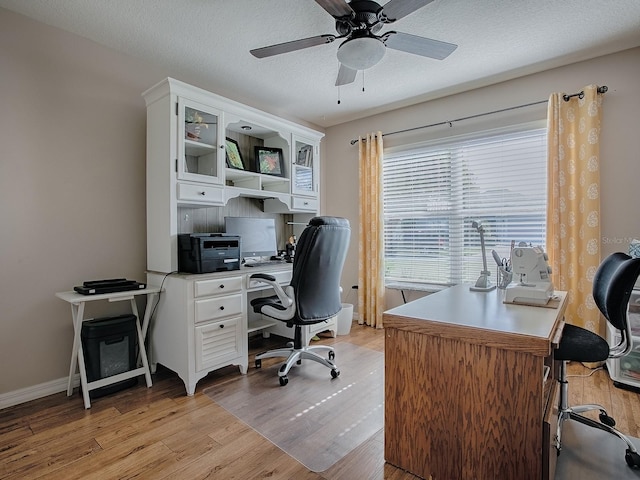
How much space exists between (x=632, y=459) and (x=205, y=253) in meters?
2.61

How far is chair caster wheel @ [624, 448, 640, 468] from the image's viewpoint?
150 centimetres

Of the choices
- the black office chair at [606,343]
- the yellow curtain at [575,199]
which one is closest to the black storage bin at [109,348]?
the black office chair at [606,343]

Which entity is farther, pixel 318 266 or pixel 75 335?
pixel 318 266

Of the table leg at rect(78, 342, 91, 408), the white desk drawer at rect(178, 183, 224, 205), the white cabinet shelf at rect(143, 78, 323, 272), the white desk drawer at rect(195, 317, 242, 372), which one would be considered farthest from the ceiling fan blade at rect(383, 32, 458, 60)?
the table leg at rect(78, 342, 91, 408)

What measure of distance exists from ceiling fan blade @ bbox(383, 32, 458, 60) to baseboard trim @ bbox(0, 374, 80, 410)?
120 inches

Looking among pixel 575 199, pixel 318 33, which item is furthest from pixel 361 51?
pixel 575 199

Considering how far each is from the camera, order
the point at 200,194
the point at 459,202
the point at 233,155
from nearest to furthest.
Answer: the point at 200,194
the point at 233,155
the point at 459,202

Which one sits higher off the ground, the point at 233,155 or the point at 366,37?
the point at 366,37

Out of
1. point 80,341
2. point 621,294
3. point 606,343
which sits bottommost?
point 80,341

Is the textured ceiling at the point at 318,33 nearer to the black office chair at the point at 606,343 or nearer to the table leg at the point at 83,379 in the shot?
the black office chair at the point at 606,343

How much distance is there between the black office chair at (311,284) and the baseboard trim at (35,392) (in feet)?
4.51

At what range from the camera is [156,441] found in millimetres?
1739

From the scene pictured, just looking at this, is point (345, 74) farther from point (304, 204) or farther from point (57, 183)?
point (57, 183)

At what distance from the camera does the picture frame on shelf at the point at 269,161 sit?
3.33 metres
